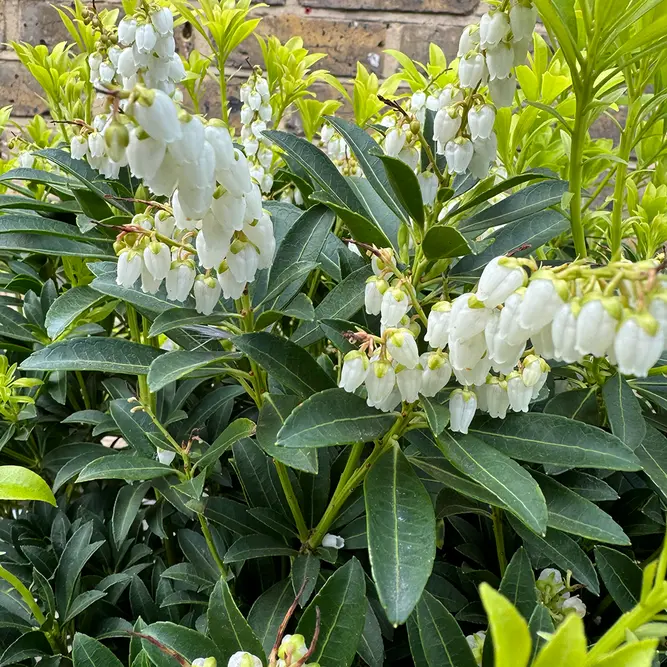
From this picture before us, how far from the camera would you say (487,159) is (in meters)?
0.54

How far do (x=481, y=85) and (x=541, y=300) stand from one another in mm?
274

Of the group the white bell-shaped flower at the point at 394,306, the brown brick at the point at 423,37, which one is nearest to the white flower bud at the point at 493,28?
the white bell-shaped flower at the point at 394,306

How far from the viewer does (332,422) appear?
45cm

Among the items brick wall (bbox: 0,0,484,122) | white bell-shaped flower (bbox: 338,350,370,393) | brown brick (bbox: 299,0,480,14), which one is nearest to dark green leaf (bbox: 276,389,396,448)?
white bell-shaped flower (bbox: 338,350,370,393)

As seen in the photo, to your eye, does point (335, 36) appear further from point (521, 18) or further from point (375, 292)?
point (375, 292)

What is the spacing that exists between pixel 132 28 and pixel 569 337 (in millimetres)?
536

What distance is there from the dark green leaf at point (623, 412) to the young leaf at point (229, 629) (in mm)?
355

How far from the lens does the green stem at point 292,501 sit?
59 cm

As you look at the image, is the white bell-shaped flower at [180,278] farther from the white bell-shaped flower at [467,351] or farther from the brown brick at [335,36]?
the brown brick at [335,36]

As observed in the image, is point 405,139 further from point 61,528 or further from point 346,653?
point 61,528

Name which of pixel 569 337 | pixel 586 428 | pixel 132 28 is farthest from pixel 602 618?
pixel 132 28

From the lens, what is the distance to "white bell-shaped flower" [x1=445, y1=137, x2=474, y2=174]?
1.70ft

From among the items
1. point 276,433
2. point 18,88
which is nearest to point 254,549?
point 276,433

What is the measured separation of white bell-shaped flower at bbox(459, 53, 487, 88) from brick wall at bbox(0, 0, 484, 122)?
1352 millimetres
